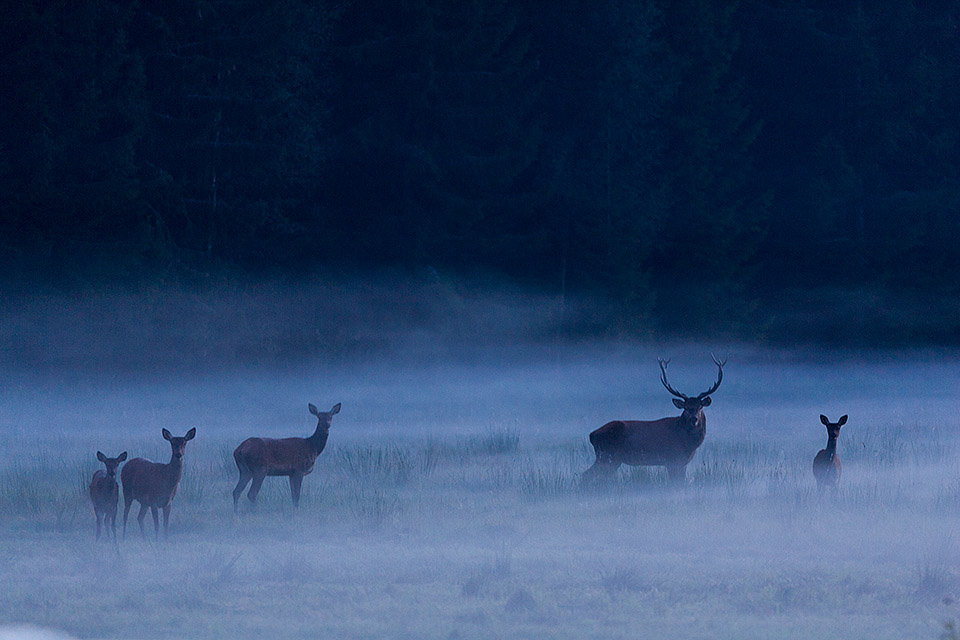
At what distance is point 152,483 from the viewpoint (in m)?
10.1

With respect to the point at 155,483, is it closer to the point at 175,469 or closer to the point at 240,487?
the point at 175,469

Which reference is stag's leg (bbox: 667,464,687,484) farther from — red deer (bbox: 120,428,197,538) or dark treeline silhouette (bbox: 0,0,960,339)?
dark treeline silhouette (bbox: 0,0,960,339)

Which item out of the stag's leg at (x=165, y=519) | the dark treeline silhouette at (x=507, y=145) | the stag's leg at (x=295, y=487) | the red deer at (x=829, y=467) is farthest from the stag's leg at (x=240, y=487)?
the dark treeline silhouette at (x=507, y=145)

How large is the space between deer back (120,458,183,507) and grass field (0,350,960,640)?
35 centimetres

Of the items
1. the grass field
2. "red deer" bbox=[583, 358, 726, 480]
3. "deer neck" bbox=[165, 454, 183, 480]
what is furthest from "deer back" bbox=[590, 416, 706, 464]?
"deer neck" bbox=[165, 454, 183, 480]

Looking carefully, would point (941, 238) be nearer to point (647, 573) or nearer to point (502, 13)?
point (502, 13)

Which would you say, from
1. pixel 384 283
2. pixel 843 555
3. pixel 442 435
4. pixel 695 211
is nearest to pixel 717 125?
pixel 695 211

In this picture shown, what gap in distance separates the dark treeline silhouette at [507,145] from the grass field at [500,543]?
777 centimetres

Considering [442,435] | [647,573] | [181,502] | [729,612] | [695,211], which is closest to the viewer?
[729,612]

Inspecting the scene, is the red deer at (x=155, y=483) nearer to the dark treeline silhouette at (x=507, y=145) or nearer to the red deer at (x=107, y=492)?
the red deer at (x=107, y=492)

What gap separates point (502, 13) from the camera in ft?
97.9

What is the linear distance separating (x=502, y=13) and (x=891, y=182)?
443 inches

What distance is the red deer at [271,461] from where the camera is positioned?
38.3 ft

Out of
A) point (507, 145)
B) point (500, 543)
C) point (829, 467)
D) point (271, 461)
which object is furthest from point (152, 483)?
point (507, 145)
